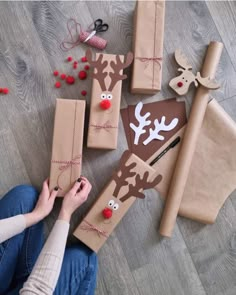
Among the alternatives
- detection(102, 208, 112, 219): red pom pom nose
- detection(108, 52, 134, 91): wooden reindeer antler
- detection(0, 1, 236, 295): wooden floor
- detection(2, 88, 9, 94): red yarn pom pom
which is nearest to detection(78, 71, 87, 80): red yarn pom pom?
detection(0, 1, 236, 295): wooden floor

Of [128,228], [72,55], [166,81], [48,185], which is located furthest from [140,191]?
[72,55]

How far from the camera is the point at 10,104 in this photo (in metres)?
1.08

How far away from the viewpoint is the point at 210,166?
109 centimetres

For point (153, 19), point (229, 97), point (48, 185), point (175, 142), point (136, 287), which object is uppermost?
point (153, 19)

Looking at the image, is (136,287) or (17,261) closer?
(17,261)

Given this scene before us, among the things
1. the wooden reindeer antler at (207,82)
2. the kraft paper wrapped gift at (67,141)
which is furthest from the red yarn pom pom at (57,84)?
the wooden reindeer antler at (207,82)

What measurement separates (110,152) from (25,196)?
0.31 metres

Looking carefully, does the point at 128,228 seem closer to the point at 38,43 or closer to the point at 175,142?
the point at 175,142

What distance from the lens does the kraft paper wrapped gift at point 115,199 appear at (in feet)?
3.14

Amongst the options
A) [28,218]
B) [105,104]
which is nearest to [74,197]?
[28,218]

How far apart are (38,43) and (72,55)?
0.41ft

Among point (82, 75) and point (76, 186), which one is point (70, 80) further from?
point (76, 186)

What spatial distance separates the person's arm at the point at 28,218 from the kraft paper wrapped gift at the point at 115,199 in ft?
0.39

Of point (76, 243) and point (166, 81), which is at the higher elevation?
point (166, 81)
